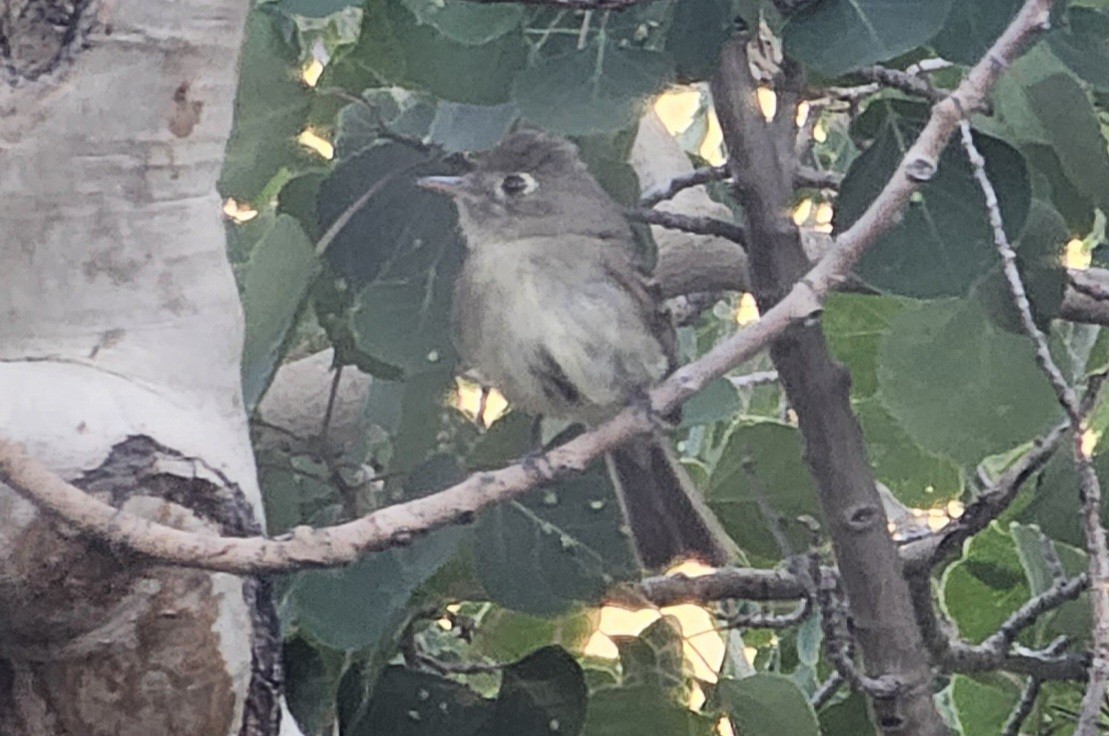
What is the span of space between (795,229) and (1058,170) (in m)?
0.14

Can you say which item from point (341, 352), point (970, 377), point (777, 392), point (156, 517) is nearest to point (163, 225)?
point (156, 517)

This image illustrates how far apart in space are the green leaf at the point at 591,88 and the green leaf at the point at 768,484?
0.29 m

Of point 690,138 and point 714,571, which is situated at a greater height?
point 690,138

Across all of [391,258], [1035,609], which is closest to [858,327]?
[1035,609]

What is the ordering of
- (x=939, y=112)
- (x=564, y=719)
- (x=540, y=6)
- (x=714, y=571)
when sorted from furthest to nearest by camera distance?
(x=714, y=571)
(x=564, y=719)
(x=540, y=6)
(x=939, y=112)

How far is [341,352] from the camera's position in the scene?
948 mm

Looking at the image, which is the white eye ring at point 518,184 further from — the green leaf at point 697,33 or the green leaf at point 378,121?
the green leaf at point 697,33

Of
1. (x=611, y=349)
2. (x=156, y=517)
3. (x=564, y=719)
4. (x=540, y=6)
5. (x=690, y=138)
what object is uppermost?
(x=690, y=138)

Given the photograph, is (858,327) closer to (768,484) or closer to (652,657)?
(768,484)

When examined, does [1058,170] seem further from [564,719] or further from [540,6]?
[564,719]

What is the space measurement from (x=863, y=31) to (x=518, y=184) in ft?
1.62

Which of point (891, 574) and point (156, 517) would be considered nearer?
point (156, 517)

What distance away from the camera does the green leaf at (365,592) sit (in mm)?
827

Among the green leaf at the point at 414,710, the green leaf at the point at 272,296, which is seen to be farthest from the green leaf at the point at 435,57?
the green leaf at the point at 414,710
